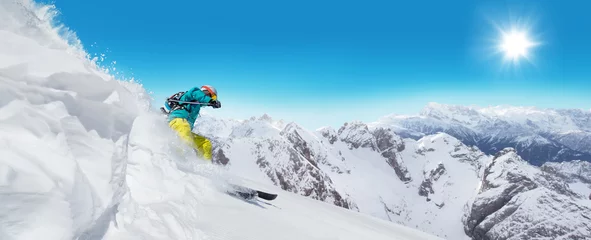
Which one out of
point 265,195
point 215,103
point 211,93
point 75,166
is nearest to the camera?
point 75,166

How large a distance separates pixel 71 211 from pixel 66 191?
0.13m

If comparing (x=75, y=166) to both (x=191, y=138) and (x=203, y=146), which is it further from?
(x=203, y=146)

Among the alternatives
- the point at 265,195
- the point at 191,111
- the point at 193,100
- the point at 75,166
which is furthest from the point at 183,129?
the point at 75,166

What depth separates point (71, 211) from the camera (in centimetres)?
217

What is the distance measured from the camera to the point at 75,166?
243 cm

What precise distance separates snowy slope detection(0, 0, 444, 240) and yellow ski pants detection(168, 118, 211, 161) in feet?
14.7

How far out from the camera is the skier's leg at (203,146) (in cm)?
1012

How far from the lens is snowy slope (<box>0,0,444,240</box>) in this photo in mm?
2035

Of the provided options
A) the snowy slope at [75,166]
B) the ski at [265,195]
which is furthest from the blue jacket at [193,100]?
the snowy slope at [75,166]

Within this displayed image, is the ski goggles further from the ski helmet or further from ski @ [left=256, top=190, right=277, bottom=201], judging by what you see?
ski @ [left=256, top=190, right=277, bottom=201]

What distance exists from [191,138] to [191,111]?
1322mm

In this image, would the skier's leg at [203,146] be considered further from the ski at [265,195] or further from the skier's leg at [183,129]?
the ski at [265,195]

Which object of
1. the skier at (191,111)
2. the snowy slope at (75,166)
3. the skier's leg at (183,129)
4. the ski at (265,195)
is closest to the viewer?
the snowy slope at (75,166)

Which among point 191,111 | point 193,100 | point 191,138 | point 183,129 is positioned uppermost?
point 193,100
